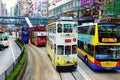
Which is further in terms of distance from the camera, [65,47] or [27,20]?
[27,20]

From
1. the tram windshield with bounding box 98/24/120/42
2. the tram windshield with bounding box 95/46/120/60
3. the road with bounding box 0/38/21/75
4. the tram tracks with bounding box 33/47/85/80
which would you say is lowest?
the road with bounding box 0/38/21/75

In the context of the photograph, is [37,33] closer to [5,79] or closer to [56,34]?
[56,34]

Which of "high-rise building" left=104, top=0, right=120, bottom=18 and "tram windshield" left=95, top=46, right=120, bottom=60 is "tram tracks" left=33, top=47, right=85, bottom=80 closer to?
"tram windshield" left=95, top=46, right=120, bottom=60

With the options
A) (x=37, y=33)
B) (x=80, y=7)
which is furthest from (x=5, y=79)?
(x=80, y=7)

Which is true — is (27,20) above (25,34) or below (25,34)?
above

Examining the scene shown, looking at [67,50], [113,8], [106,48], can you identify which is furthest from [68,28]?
[113,8]

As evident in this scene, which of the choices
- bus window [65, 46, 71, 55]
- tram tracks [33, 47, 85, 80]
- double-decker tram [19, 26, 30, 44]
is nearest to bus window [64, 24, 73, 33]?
bus window [65, 46, 71, 55]

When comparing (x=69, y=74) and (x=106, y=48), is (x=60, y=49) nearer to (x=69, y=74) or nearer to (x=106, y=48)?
(x=69, y=74)

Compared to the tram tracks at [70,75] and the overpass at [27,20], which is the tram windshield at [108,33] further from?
the overpass at [27,20]

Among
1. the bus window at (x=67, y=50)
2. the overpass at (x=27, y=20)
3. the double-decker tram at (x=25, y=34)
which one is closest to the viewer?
the bus window at (x=67, y=50)

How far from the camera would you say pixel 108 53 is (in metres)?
24.2

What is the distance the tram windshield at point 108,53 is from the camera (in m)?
24.2

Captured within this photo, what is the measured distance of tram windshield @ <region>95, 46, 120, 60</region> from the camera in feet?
79.4

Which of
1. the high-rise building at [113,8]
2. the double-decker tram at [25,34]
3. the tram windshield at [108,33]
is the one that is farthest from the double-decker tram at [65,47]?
the double-decker tram at [25,34]
